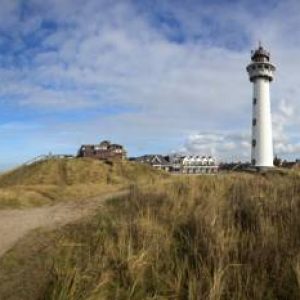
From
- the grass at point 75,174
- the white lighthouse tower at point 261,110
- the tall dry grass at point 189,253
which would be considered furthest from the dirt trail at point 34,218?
the white lighthouse tower at point 261,110

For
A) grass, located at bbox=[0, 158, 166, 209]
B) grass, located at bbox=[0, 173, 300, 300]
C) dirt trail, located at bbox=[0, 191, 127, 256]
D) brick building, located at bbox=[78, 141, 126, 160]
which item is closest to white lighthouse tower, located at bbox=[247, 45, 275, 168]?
grass, located at bbox=[0, 158, 166, 209]

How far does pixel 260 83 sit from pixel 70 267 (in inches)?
1930

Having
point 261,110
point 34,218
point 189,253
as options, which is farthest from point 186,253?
point 261,110

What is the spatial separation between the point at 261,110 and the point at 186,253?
152 feet

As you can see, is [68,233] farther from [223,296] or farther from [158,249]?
[223,296]

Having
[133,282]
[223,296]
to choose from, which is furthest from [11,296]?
[223,296]

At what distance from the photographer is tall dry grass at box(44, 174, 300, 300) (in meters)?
7.23

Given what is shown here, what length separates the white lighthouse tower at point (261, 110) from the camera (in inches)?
2067

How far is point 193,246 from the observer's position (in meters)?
8.65

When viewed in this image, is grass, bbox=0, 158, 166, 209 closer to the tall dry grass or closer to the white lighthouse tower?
the white lighthouse tower

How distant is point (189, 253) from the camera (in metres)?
8.52

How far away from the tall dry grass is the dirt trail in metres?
1.40

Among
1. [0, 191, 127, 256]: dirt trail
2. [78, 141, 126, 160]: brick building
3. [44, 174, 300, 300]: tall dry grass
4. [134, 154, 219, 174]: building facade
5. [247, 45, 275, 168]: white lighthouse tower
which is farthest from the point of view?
[134, 154, 219, 174]: building facade

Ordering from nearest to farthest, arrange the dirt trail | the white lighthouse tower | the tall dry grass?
the tall dry grass, the dirt trail, the white lighthouse tower
